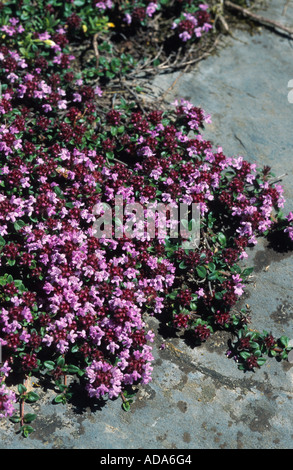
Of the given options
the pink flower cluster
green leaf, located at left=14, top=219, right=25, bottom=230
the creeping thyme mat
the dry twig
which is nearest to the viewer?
the creeping thyme mat

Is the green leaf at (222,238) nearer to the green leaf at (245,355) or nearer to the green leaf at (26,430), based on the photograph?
the green leaf at (245,355)

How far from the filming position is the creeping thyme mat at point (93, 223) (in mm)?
3900

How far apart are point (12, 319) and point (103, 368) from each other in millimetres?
725

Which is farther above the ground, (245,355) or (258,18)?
(258,18)

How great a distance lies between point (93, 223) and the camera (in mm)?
4367

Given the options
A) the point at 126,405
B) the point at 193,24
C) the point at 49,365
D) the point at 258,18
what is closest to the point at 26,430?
the point at 49,365

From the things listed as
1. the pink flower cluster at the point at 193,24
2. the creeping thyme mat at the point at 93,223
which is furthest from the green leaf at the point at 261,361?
the pink flower cluster at the point at 193,24

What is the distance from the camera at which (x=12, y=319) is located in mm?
3893

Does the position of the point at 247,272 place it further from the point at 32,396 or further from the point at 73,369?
the point at 32,396

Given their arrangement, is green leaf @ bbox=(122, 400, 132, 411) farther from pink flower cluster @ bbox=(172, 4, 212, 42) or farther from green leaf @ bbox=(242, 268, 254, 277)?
pink flower cluster @ bbox=(172, 4, 212, 42)

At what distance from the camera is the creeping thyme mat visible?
12.8ft

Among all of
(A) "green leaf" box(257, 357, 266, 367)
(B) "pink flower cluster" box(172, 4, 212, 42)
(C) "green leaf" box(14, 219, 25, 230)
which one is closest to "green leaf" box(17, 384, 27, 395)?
(C) "green leaf" box(14, 219, 25, 230)
